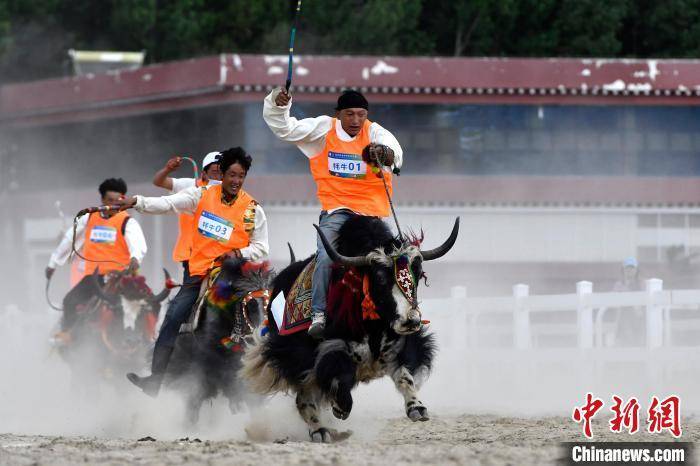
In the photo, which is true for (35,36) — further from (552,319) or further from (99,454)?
(99,454)

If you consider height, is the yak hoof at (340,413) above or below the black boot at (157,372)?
below

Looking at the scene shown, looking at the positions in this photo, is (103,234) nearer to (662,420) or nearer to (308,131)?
(308,131)

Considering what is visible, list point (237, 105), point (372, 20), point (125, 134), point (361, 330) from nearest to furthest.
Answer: point (361, 330) < point (237, 105) < point (125, 134) < point (372, 20)

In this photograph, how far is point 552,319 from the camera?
25.9 m

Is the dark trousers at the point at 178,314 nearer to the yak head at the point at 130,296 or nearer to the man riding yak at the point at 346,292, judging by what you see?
the man riding yak at the point at 346,292

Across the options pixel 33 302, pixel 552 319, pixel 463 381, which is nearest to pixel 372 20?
pixel 33 302

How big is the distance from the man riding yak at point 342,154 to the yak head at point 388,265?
325mm

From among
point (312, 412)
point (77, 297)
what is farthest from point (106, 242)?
point (312, 412)

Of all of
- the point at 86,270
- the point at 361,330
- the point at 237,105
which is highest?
the point at 237,105

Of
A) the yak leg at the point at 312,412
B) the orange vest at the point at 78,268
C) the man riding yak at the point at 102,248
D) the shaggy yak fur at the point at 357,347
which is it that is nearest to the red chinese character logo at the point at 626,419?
the shaggy yak fur at the point at 357,347

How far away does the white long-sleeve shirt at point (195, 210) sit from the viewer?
11.6 metres

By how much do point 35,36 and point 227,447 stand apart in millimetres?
35717

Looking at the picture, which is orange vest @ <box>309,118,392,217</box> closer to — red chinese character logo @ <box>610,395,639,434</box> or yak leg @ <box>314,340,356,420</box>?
yak leg @ <box>314,340,356,420</box>

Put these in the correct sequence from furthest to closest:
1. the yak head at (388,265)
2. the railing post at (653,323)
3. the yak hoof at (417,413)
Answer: the railing post at (653,323) → the yak hoof at (417,413) → the yak head at (388,265)
